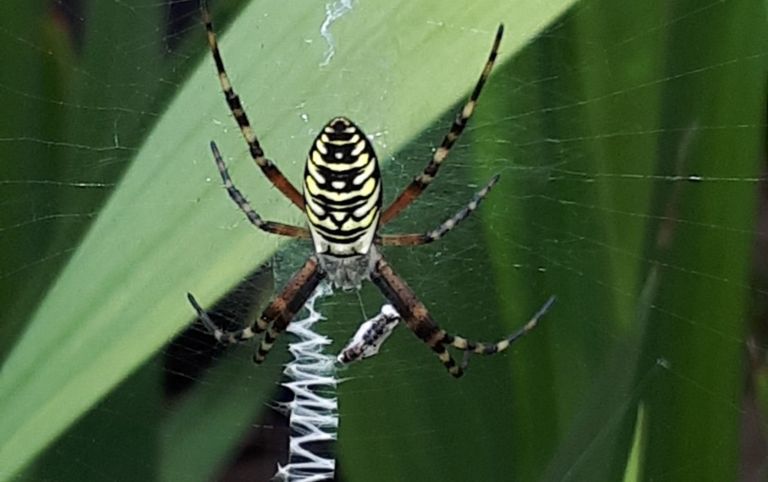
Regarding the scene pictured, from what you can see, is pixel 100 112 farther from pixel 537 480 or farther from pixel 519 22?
pixel 537 480

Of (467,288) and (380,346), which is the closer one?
(467,288)

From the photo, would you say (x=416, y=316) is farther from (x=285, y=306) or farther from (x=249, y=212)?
(x=249, y=212)

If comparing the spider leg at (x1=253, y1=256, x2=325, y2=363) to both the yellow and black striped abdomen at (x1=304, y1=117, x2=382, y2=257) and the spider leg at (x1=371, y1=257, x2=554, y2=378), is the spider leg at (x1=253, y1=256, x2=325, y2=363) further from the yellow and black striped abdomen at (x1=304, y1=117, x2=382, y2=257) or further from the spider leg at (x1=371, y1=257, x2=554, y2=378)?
the yellow and black striped abdomen at (x1=304, y1=117, x2=382, y2=257)

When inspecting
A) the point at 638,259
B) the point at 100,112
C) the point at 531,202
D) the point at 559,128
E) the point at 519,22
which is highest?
the point at 100,112

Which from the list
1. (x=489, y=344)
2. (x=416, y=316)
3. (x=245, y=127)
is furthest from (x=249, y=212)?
(x=416, y=316)

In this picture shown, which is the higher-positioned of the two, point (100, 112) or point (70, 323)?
point (100, 112)

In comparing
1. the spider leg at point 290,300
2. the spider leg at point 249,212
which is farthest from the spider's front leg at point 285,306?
the spider leg at point 249,212

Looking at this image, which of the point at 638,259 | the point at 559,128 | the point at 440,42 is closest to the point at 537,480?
the point at 638,259
